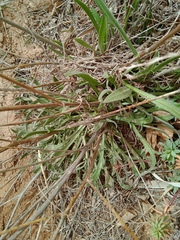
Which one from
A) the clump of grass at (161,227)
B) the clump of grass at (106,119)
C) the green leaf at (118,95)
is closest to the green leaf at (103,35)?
the clump of grass at (106,119)

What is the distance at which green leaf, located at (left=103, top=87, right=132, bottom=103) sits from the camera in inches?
37.9

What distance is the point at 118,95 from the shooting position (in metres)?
0.97

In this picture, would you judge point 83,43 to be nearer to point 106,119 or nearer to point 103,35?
point 103,35

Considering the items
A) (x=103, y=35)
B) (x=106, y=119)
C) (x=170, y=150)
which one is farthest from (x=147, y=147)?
(x=103, y=35)

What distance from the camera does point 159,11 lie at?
43.2 inches

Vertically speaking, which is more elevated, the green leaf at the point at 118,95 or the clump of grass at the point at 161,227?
the green leaf at the point at 118,95

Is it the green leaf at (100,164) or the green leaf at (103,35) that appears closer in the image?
the green leaf at (103,35)

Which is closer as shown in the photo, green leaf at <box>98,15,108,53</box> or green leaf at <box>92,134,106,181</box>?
green leaf at <box>98,15,108,53</box>

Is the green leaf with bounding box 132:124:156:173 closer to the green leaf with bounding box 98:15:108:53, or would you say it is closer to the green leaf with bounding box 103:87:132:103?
the green leaf with bounding box 103:87:132:103

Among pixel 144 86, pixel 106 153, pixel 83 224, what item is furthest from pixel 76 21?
pixel 83 224

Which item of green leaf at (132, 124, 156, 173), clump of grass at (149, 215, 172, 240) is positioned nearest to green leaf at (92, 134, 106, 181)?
green leaf at (132, 124, 156, 173)

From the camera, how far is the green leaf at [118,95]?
963mm

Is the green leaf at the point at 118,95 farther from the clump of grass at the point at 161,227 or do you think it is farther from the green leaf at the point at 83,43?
the clump of grass at the point at 161,227

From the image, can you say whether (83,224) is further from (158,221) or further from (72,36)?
(72,36)
